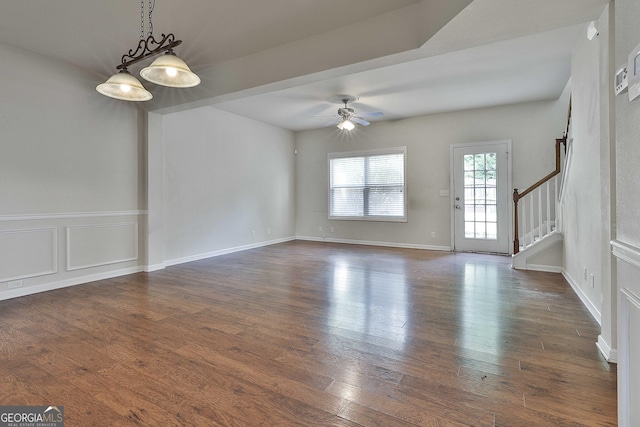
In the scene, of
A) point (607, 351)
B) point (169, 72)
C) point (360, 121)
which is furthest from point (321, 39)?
point (607, 351)

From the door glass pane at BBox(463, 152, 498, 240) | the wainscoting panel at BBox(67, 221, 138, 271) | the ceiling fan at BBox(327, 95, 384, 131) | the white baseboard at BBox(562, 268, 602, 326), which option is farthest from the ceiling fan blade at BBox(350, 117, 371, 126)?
the wainscoting panel at BBox(67, 221, 138, 271)

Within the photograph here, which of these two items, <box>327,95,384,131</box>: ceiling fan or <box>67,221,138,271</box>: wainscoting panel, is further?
<box>327,95,384,131</box>: ceiling fan

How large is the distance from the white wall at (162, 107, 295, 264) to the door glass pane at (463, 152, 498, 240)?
4.27 meters

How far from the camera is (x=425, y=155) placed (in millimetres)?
6879

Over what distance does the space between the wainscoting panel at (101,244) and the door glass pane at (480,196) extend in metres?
6.09

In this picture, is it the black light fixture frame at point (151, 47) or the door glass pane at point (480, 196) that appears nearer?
the black light fixture frame at point (151, 47)

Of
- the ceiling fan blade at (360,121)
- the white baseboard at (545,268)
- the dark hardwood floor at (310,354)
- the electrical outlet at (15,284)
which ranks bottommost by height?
the dark hardwood floor at (310,354)

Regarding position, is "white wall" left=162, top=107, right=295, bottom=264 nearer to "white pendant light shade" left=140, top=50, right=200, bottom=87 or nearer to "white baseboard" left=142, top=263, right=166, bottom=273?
"white baseboard" left=142, top=263, right=166, bottom=273

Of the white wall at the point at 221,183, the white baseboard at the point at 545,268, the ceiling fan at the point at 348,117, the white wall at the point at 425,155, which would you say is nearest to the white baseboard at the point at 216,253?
the white wall at the point at 221,183

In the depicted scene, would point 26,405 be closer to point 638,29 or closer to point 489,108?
point 638,29

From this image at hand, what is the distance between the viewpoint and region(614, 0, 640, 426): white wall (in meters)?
1.16

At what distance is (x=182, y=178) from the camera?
18.3 feet

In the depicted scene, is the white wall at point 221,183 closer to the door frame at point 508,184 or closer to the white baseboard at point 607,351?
the door frame at point 508,184

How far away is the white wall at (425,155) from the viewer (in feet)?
19.3
